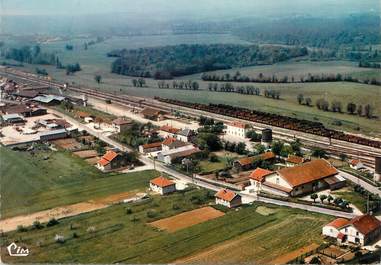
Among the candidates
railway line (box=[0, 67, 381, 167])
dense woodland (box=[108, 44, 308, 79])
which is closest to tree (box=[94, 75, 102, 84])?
railway line (box=[0, 67, 381, 167])

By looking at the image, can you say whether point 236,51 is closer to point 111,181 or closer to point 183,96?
point 183,96

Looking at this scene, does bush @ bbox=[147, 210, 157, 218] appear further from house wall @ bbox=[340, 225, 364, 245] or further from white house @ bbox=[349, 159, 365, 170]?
white house @ bbox=[349, 159, 365, 170]

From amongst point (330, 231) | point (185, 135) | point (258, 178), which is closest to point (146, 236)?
point (330, 231)

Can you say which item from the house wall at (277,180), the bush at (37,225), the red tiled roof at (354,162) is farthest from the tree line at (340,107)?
the bush at (37,225)

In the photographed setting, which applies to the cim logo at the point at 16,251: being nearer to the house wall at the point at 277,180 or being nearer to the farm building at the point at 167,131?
the house wall at the point at 277,180

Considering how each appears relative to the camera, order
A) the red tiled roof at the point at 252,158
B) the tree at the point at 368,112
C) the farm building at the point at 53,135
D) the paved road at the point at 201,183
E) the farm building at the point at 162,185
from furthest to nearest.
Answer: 1. the tree at the point at 368,112
2. the farm building at the point at 53,135
3. the red tiled roof at the point at 252,158
4. the farm building at the point at 162,185
5. the paved road at the point at 201,183

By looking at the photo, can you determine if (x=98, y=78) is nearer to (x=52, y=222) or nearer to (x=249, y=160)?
(x=249, y=160)

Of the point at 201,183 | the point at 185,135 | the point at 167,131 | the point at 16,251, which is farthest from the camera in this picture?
the point at 167,131
